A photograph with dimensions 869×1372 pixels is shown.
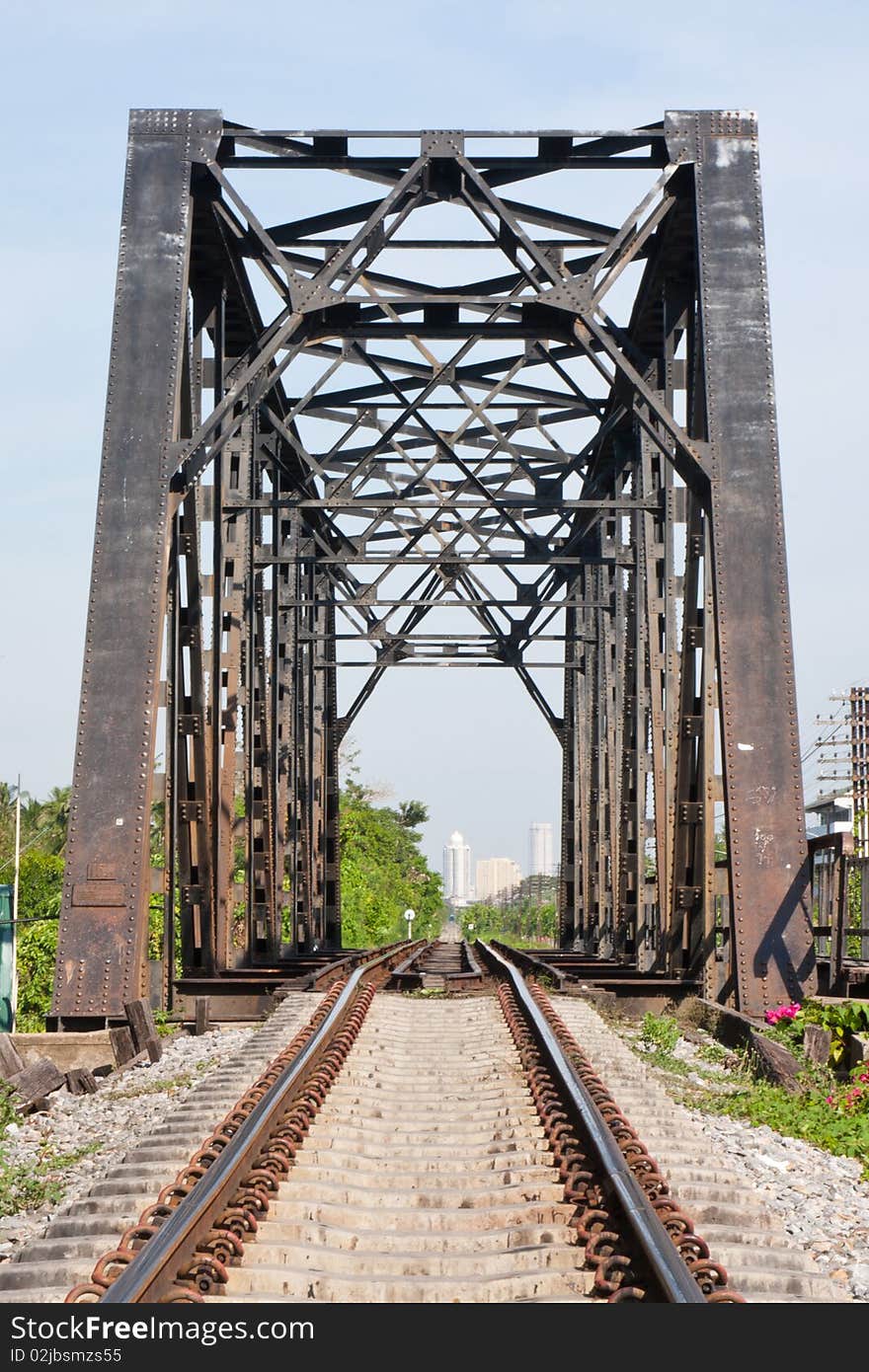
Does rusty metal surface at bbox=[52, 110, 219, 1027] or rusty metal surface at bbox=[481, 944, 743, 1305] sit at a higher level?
rusty metal surface at bbox=[52, 110, 219, 1027]

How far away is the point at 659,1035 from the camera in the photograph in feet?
38.0

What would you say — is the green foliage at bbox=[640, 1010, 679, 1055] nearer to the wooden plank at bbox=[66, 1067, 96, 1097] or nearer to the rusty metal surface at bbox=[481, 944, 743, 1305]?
the rusty metal surface at bbox=[481, 944, 743, 1305]

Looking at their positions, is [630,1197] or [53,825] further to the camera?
[53,825]

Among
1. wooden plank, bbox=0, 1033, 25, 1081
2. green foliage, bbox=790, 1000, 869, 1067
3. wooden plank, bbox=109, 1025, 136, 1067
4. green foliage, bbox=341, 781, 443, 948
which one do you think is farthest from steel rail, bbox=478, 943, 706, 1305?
green foliage, bbox=341, 781, 443, 948

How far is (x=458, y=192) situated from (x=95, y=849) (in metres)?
7.11

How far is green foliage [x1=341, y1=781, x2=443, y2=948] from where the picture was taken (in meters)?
51.7

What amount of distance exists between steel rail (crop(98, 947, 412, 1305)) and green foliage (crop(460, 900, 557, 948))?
53.8m

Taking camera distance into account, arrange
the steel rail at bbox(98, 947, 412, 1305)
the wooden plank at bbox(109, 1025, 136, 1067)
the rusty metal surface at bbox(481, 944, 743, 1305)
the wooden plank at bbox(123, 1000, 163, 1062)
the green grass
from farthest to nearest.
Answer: the wooden plank at bbox(123, 1000, 163, 1062) < the wooden plank at bbox(109, 1025, 136, 1067) < the green grass < the rusty metal surface at bbox(481, 944, 743, 1305) < the steel rail at bbox(98, 947, 412, 1305)

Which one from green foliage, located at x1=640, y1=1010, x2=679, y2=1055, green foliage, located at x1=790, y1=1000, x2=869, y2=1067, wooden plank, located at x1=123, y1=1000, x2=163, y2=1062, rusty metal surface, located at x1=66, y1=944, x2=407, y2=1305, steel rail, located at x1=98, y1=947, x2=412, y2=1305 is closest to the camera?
steel rail, located at x1=98, y1=947, x2=412, y2=1305

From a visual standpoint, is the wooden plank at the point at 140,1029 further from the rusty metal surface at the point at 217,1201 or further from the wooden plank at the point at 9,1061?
the rusty metal surface at the point at 217,1201

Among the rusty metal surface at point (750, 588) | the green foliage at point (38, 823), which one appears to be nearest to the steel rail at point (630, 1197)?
the rusty metal surface at point (750, 588)

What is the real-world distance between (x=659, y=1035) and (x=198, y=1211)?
7458mm

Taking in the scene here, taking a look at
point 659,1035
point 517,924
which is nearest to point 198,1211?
point 659,1035

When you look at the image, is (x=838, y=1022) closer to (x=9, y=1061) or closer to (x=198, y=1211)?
(x=9, y=1061)
